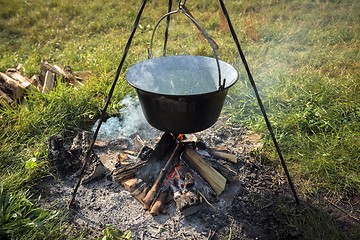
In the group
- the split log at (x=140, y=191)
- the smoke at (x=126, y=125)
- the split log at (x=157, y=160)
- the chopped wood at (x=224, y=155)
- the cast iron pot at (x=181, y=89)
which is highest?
the cast iron pot at (x=181, y=89)

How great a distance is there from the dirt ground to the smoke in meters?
0.49

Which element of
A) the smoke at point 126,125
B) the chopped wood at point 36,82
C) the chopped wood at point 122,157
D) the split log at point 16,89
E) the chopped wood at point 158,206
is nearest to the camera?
the chopped wood at point 158,206

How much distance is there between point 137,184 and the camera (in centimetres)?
282

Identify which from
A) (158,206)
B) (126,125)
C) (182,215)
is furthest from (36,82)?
(182,215)

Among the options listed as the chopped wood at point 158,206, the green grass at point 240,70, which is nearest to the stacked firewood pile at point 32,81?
the green grass at point 240,70

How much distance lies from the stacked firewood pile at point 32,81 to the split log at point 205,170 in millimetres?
2172

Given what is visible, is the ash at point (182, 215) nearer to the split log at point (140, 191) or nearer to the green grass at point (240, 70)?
the split log at point (140, 191)

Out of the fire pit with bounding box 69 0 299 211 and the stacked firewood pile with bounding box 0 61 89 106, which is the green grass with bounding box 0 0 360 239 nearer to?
the stacked firewood pile with bounding box 0 61 89 106

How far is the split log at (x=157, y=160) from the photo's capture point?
285 cm

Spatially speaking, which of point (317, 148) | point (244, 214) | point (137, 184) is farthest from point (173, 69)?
point (317, 148)

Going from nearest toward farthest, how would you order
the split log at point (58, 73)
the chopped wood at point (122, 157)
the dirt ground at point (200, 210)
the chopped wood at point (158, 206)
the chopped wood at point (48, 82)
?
the dirt ground at point (200, 210) < the chopped wood at point (158, 206) < the chopped wood at point (122, 157) < the chopped wood at point (48, 82) < the split log at point (58, 73)

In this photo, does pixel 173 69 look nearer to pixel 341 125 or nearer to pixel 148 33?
pixel 341 125

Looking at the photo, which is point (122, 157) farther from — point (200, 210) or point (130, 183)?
point (200, 210)

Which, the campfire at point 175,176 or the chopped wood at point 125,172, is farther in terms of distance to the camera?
the chopped wood at point 125,172
